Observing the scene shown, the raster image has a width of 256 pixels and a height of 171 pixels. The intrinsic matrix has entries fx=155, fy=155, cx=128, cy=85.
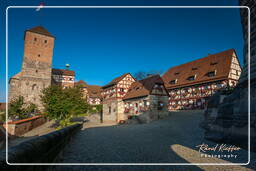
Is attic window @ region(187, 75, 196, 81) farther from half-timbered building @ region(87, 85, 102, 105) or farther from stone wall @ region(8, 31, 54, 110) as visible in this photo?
stone wall @ region(8, 31, 54, 110)

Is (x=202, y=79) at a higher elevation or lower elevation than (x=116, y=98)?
higher

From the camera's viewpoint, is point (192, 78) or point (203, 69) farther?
point (192, 78)

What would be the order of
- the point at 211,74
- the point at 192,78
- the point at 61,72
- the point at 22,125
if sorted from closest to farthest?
the point at 22,125 → the point at 211,74 → the point at 192,78 → the point at 61,72

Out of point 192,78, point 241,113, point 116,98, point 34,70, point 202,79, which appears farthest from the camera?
point 34,70

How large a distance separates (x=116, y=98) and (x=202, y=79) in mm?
13840

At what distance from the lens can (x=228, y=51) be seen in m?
24.3

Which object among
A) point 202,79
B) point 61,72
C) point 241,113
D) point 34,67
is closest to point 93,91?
point 61,72

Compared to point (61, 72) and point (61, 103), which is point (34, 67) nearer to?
point (61, 72)

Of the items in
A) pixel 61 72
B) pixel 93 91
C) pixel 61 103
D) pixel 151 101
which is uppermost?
pixel 61 72

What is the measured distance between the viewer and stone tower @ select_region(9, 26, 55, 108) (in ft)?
105

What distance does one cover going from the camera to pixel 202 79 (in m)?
23.5

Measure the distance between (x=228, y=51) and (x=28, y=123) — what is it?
98.3 feet

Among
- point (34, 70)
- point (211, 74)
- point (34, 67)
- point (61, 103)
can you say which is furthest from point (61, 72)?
point (211, 74)

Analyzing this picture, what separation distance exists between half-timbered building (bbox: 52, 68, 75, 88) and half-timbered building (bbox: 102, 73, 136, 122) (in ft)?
63.4
